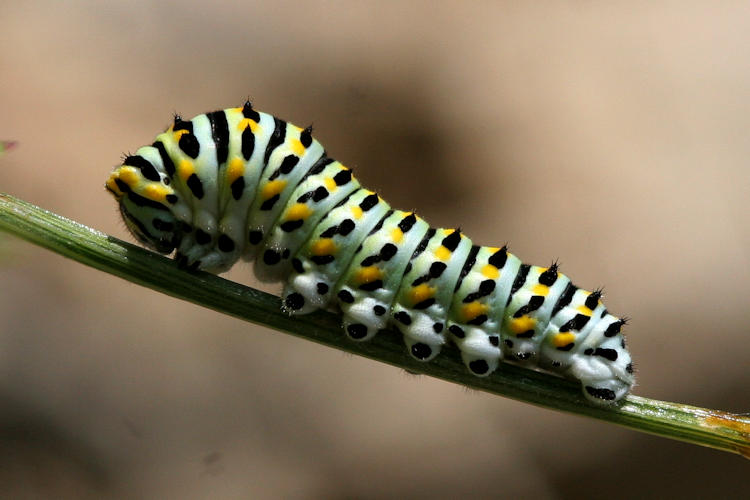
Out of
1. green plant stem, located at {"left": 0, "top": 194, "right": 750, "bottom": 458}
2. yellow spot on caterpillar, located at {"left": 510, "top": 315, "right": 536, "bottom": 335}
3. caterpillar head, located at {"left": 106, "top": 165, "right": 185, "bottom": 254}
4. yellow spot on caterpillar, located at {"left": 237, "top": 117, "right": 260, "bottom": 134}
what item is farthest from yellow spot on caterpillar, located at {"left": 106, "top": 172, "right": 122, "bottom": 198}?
yellow spot on caterpillar, located at {"left": 510, "top": 315, "right": 536, "bottom": 335}

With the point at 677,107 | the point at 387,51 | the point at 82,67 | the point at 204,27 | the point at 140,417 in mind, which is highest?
the point at 677,107

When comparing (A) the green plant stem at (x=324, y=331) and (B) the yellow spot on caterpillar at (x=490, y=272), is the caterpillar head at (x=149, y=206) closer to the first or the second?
(A) the green plant stem at (x=324, y=331)

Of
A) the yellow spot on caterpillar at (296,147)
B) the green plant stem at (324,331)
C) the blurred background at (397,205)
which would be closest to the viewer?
the green plant stem at (324,331)

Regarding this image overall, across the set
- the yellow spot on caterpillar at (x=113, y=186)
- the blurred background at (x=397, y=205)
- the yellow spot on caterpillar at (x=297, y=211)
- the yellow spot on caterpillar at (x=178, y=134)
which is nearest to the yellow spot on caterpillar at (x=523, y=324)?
the yellow spot on caterpillar at (x=297, y=211)

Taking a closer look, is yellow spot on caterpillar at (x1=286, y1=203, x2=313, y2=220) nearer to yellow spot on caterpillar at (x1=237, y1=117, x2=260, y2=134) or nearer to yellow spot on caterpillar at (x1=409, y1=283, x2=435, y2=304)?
yellow spot on caterpillar at (x1=237, y1=117, x2=260, y2=134)

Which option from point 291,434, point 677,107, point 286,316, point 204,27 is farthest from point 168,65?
point 286,316

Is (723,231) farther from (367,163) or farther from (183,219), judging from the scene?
(183,219)
